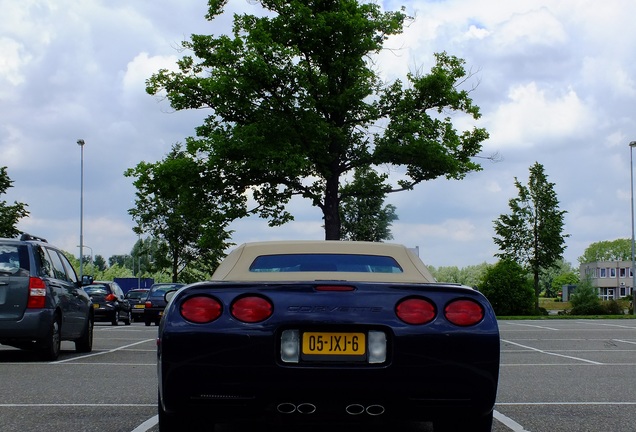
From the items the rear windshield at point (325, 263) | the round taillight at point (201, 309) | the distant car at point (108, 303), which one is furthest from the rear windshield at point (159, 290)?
the round taillight at point (201, 309)

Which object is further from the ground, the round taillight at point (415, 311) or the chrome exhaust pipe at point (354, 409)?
the round taillight at point (415, 311)

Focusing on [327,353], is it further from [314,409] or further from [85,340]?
[85,340]

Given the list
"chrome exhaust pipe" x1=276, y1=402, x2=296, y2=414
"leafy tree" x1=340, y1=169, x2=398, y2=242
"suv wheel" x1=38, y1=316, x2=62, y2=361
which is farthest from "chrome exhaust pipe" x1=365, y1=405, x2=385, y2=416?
"leafy tree" x1=340, y1=169, x2=398, y2=242

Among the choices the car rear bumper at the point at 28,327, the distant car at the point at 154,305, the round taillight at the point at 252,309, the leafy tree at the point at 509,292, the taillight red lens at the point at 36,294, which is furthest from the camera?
the leafy tree at the point at 509,292

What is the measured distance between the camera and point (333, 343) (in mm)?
4801

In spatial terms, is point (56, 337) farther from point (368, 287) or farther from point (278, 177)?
point (278, 177)

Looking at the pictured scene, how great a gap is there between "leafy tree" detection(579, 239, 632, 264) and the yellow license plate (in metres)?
159

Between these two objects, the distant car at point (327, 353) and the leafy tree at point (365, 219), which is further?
the leafy tree at point (365, 219)

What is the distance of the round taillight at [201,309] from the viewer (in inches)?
193

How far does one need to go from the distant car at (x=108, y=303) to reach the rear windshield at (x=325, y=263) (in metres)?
24.2

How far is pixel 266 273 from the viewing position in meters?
5.79

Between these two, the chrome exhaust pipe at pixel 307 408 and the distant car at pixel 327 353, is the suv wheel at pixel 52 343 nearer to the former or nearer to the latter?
the distant car at pixel 327 353

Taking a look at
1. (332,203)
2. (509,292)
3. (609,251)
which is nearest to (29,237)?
(332,203)

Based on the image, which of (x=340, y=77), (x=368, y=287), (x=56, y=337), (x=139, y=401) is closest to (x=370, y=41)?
(x=340, y=77)
